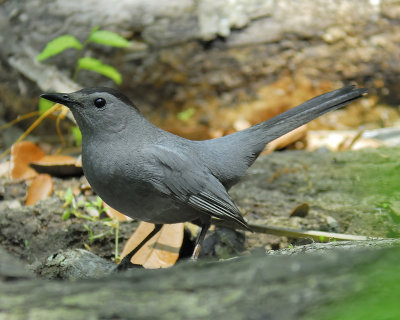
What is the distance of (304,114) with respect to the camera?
152 inches

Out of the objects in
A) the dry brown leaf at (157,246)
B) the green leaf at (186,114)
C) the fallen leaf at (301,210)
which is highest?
the dry brown leaf at (157,246)

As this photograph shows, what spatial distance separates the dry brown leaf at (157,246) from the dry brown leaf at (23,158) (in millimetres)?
1455

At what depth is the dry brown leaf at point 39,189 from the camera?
450 centimetres

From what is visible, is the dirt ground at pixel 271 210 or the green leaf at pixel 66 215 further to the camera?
the green leaf at pixel 66 215

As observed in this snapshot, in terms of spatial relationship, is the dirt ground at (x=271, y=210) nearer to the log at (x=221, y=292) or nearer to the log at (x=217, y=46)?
the log at (x=221, y=292)

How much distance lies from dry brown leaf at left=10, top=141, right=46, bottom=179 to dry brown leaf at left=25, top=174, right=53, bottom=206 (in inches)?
4.6

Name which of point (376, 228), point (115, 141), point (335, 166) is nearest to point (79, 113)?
point (115, 141)

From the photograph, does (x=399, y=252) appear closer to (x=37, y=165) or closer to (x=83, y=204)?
(x=83, y=204)

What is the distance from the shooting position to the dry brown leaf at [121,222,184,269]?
11.9 feet

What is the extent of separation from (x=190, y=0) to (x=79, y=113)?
10.4 feet

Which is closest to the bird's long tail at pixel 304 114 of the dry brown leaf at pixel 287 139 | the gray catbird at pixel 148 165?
the gray catbird at pixel 148 165

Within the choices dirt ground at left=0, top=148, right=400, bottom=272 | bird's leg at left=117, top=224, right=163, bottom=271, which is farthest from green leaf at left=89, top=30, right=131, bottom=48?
bird's leg at left=117, top=224, right=163, bottom=271

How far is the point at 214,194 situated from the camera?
11.4ft

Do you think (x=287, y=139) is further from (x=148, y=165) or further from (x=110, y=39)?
(x=148, y=165)
